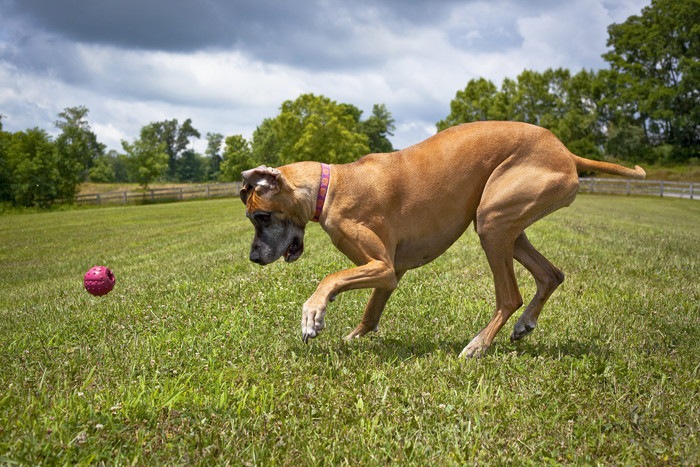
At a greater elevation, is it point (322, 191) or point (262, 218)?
point (322, 191)

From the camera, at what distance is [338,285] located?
426 cm

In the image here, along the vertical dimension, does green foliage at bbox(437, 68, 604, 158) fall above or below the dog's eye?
above

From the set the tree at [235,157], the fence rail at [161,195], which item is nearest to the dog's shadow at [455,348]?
the fence rail at [161,195]

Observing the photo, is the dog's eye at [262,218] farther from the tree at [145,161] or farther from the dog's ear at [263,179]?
the tree at [145,161]

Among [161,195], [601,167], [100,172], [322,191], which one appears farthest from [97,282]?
[100,172]

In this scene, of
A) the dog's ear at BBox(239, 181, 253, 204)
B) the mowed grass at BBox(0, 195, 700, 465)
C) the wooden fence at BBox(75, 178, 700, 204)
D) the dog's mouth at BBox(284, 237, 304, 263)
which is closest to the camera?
the mowed grass at BBox(0, 195, 700, 465)

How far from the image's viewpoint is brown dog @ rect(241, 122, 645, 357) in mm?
4555

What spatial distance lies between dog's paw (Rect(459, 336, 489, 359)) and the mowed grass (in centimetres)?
18

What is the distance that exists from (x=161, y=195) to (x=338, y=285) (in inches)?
2172

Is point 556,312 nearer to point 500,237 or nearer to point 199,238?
point 500,237

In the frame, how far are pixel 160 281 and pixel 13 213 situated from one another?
43.2m

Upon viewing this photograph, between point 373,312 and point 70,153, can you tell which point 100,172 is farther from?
point 373,312

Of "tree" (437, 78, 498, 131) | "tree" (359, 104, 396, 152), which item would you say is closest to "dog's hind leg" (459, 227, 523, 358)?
"tree" (437, 78, 498, 131)

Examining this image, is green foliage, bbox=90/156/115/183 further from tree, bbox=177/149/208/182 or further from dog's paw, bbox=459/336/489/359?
dog's paw, bbox=459/336/489/359
